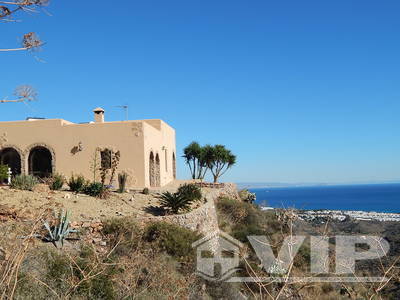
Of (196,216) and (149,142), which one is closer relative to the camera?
(196,216)

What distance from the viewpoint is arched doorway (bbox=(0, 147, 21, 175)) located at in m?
23.9

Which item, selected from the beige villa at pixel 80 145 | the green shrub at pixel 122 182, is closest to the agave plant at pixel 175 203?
the green shrub at pixel 122 182

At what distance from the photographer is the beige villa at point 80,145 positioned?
21.3m

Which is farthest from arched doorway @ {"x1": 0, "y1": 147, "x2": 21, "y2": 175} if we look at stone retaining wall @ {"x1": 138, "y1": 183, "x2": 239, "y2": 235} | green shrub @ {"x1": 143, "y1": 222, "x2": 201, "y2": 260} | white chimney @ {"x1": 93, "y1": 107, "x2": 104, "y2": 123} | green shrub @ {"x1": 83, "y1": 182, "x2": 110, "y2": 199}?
green shrub @ {"x1": 143, "y1": 222, "x2": 201, "y2": 260}

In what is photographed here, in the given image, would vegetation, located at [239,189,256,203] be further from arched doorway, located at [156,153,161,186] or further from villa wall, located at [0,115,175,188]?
villa wall, located at [0,115,175,188]

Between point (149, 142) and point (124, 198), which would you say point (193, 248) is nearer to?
point (124, 198)

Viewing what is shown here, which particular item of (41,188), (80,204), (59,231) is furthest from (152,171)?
(59,231)

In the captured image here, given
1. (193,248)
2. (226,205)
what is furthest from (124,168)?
(193,248)

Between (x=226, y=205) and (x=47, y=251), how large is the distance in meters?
12.8

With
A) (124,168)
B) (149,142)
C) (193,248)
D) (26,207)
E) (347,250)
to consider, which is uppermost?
(149,142)

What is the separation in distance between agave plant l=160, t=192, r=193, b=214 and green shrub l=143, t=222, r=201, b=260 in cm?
204

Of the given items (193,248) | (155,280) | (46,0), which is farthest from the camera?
(193,248)

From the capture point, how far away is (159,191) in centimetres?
1986

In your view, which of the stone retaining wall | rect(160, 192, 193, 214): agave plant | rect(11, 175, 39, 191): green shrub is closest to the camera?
the stone retaining wall
